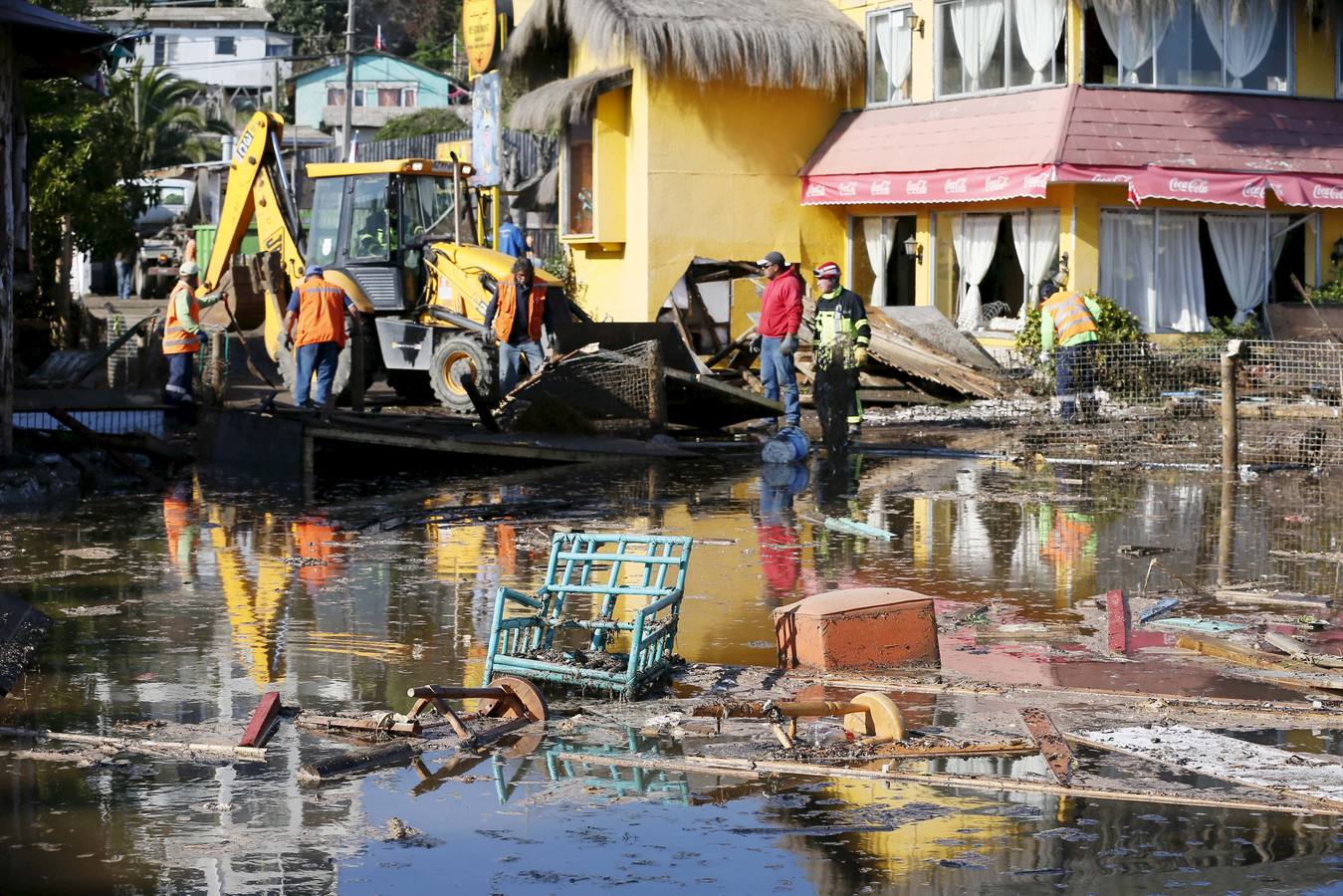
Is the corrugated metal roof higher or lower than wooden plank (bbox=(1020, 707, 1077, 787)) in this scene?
higher

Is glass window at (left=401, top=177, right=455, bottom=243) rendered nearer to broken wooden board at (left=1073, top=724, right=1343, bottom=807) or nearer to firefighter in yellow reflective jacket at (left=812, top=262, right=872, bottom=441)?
firefighter in yellow reflective jacket at (left=812, top=262, right=872, bottom=441)

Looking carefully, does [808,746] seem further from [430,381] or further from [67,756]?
[430,381]

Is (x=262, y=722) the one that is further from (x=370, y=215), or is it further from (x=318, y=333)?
(x=370, y=215)

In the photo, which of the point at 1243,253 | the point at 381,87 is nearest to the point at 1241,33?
the point at 1243,253

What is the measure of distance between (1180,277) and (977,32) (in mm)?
4486

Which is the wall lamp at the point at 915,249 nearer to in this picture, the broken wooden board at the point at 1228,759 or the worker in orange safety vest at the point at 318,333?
the worker in orange safety vest at the point at 318,333

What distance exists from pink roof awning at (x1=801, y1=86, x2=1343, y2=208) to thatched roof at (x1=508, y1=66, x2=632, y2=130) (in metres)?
4.05

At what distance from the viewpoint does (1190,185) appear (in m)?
22.4

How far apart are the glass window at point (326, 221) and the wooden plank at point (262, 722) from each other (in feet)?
46.2

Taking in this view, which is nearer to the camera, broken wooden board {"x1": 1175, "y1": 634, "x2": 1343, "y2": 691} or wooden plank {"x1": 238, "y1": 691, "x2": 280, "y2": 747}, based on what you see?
wooden plank {"x1": 238, "y1": 691, "x2": 280, "y2": 747}

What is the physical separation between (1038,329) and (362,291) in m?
8.78

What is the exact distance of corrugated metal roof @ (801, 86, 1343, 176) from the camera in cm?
2277

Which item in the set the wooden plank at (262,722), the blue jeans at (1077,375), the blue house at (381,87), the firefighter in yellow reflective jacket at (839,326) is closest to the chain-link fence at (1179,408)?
the blue jeans at (1077,375)

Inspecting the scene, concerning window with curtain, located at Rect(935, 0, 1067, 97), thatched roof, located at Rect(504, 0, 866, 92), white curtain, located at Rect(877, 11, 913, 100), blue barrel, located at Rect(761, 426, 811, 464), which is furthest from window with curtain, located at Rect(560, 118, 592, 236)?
blue barrel, located at Rect(761, 426, 811, 464)
